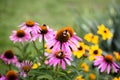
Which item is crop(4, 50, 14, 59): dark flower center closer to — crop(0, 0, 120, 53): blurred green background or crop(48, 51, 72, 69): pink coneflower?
crop(48, 51, 72, 69): pink coneflower

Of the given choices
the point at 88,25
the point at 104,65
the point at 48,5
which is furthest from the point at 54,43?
the point at 48,5

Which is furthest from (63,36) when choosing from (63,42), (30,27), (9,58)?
(9,58)

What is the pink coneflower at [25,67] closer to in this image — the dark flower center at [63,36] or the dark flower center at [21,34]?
the dark flower center at [21,34]

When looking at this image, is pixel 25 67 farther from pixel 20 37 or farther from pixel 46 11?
pixel 46 11

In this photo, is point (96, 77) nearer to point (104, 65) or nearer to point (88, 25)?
point (104, 65)

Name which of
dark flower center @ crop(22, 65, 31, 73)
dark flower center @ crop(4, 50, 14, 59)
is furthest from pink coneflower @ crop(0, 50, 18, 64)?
dark flower center @ crop(22, 65, 31, 73)

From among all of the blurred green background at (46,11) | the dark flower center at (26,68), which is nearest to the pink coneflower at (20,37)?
the dark flower center at (26,68)

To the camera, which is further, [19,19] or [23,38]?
[19,19]

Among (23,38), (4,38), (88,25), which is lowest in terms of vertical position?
(4,38)

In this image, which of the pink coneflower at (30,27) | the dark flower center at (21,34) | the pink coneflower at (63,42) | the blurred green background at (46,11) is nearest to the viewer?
the pink coneflower at (63,42)
